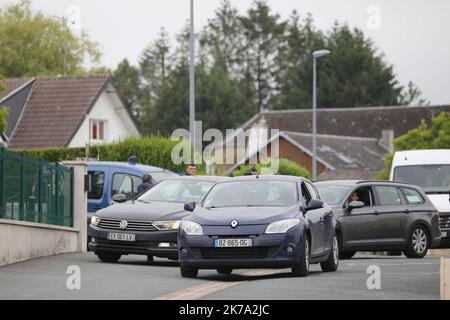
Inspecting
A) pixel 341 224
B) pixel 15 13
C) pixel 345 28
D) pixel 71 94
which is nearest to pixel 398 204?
pixel 341 224

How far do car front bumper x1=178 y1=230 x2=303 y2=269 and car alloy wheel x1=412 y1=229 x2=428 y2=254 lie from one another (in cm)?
874

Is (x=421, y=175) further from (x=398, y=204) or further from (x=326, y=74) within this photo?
(x=326, y=74)

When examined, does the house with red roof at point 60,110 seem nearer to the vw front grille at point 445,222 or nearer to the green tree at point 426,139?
the green tree at point 426,139

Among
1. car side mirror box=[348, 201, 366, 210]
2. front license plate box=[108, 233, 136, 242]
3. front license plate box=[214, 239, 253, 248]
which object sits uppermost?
car side mirror box=[348, 201, 366, 210]

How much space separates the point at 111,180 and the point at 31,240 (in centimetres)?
538

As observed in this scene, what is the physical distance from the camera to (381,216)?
24.7 meters

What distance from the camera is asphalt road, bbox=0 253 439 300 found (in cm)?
1434

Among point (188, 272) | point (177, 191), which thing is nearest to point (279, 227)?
point (188, 272)

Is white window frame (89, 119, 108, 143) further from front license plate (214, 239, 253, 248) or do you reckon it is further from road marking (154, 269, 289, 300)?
road marking (154, 269, 289, 300)

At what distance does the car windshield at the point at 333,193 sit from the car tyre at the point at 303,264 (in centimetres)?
674

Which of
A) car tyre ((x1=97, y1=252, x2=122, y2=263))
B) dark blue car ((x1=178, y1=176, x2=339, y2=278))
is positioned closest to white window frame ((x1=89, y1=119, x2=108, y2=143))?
car tyre ((x1=97, y1=252, x2=122, y2=263))

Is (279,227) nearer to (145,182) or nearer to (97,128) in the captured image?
(145,182)

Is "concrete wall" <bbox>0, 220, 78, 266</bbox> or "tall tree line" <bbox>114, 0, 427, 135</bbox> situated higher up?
"tall tree line" <bbox>114, 0, 427, 135</bbox>

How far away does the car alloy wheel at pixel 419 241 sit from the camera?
83.4ft
